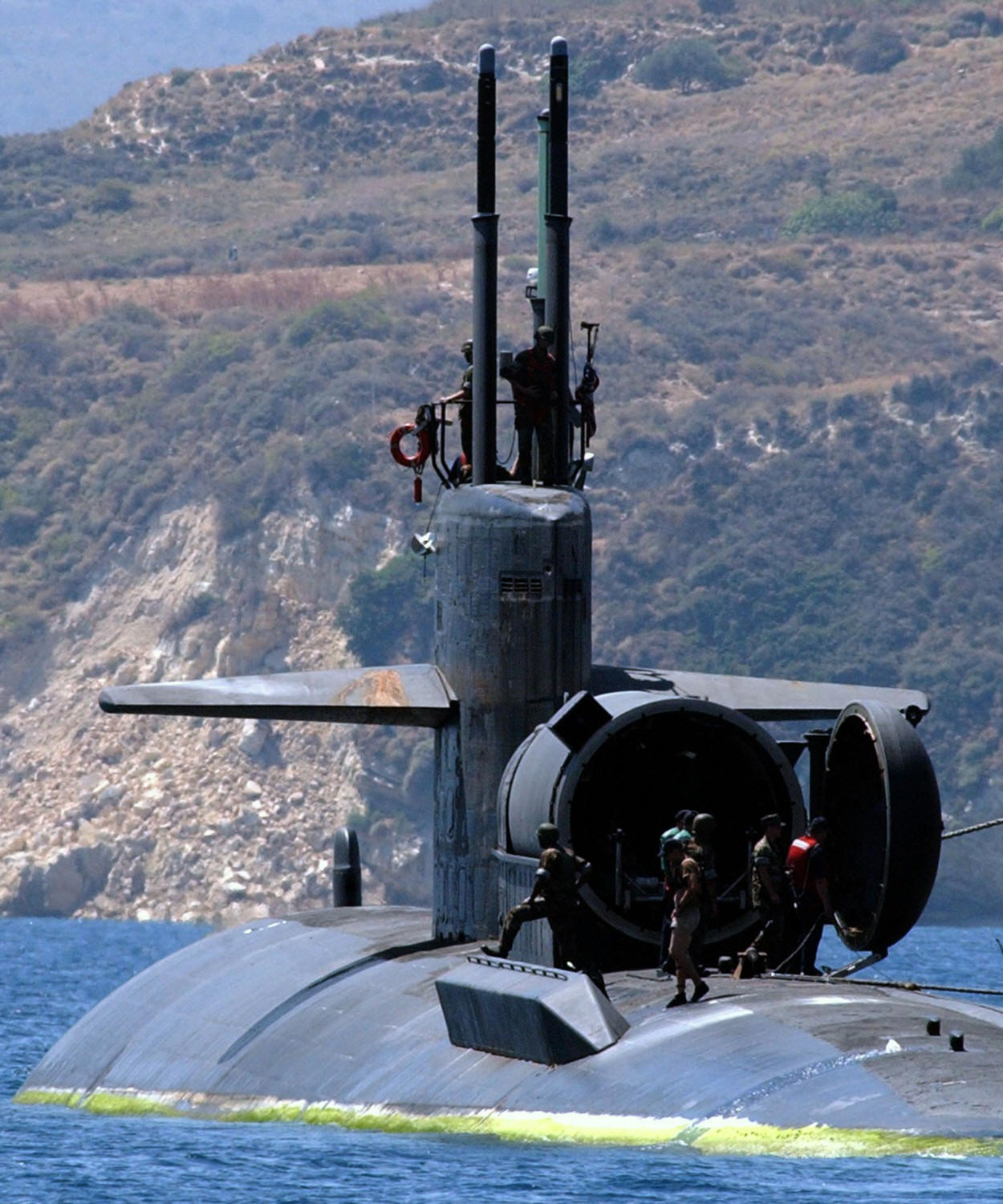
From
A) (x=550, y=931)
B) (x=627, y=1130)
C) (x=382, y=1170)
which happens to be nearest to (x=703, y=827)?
(x=550, y=931)

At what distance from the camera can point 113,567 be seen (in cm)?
14200

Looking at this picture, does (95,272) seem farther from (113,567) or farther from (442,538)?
(442,538)

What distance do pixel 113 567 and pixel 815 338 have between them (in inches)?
2262

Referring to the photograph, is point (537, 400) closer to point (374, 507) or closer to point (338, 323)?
point (374, 507)

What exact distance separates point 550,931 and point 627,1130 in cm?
333

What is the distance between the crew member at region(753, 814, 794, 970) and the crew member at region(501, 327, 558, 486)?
17.9 ft

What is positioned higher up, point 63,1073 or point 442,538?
point 442,538

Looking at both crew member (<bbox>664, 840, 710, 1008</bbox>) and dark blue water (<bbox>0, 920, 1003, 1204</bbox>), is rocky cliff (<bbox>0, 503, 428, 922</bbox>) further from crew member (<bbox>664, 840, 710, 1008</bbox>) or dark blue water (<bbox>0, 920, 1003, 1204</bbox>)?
crew member (<bbox>664, 840, 710, 1008</bbox>)

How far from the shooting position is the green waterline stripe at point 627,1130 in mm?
20516

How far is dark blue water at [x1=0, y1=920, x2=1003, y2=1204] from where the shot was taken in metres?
20.5

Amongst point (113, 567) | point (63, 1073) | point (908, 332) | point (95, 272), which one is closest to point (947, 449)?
point (908, 332)

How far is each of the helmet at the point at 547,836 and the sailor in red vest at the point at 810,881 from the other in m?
2.48

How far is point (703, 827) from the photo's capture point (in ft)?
78.4

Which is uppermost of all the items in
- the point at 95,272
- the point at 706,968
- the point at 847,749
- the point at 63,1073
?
the point at 95,272
